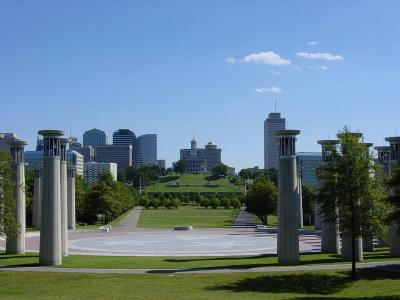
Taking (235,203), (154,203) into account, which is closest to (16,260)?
(235,203)

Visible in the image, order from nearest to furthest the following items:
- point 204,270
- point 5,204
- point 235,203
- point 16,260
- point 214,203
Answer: point 204,270 → point 5,204 → point 16,260 → point 235,203 → point 214,203

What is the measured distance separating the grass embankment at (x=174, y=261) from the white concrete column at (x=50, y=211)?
3.32ft

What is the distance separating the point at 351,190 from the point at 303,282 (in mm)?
5938

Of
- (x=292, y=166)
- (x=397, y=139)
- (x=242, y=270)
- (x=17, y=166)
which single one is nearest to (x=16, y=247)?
(x=17, y=166)

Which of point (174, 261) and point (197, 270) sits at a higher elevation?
point (197, 270)

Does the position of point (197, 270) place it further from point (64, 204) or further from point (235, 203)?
point (235, 203)

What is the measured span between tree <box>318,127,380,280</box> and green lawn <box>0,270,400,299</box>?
7.01ft

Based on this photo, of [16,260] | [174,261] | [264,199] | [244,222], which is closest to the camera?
[16,260]

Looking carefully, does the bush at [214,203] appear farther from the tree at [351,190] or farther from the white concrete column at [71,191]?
the tree at [351,190]

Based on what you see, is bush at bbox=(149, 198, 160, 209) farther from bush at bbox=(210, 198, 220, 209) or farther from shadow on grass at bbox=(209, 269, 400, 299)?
shadow on grass at bbox=(209, 269, 400, 299)

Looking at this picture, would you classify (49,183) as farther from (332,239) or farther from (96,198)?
(96,198)

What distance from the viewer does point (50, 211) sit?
3631 centimetres

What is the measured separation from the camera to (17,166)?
42406 mm

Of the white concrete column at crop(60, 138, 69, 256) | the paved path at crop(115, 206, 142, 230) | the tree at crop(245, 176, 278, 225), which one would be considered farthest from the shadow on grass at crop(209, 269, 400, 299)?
the tree at crop(245, 176, 278, 225)
